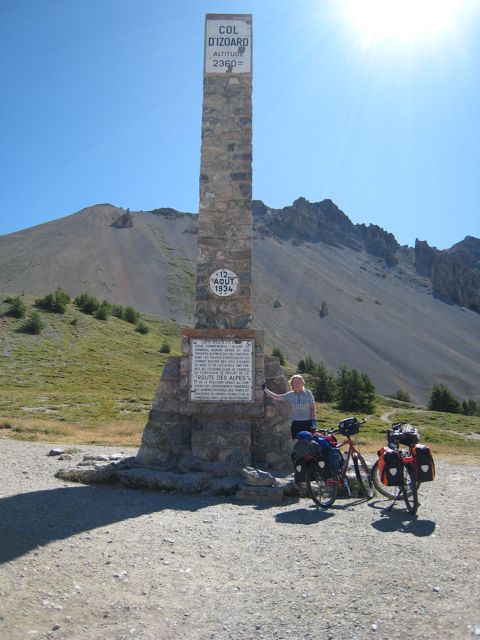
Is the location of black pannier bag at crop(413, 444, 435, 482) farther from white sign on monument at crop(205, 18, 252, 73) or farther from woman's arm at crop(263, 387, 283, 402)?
white sign on monument at crop(205, 18, 252, 73)

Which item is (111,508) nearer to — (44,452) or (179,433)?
(179,433)

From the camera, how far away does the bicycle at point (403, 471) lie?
7758mm

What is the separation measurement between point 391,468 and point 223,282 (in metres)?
5.27

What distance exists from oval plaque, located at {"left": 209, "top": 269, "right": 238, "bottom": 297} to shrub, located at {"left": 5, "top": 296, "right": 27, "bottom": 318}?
190 ft

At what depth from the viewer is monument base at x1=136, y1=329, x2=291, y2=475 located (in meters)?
10.5

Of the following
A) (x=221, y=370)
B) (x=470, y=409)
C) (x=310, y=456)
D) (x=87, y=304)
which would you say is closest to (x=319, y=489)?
(x=310, y=456)

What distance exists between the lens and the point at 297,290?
143m

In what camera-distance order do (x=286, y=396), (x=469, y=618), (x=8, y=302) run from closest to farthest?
(x=469, y=618) → (x=286, y=396) → (x=8, y=302)

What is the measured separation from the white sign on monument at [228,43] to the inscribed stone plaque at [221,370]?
651cm

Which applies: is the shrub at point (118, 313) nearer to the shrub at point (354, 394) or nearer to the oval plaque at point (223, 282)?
the shrub at point (354, 394)

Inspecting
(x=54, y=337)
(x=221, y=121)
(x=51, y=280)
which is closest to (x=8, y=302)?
(x=54, y=337)

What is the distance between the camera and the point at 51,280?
389 feet

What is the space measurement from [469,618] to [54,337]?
62.3 m

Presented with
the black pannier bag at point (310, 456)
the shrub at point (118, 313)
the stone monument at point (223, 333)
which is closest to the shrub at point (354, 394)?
the stone monument at point (223, 333)
